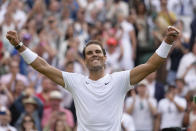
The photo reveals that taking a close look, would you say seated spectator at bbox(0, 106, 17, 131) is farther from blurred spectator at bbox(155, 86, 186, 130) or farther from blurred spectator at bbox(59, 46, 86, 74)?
blurred spectator at bbox(155, 86, 186, 130)

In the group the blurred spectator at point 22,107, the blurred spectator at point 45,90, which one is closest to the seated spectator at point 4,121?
the blurred spectator at point 22,107

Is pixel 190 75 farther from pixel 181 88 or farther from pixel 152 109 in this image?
pixel 152 109

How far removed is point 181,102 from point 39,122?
9.22 ft

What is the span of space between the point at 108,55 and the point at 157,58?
813cm

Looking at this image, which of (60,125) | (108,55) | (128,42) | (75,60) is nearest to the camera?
(60,125)

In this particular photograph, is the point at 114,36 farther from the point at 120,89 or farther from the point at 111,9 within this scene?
the point at 120,89

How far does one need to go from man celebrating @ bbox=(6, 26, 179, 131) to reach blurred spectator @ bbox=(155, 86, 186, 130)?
18.5 feet

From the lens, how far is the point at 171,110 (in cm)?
1299

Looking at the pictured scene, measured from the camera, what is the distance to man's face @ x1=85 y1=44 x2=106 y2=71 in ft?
24.4

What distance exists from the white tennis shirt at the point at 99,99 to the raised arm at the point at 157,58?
102 mm

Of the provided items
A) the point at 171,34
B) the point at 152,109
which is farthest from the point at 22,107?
the point at 171,34

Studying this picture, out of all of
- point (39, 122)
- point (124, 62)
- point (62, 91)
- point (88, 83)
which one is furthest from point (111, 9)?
point (88, 83)

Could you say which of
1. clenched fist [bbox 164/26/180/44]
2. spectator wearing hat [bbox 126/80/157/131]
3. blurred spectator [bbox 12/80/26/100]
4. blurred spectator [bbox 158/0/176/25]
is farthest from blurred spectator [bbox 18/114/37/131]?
clenched fist [bbox 164/26/180/44]

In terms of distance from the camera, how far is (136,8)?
1655 centimetres
